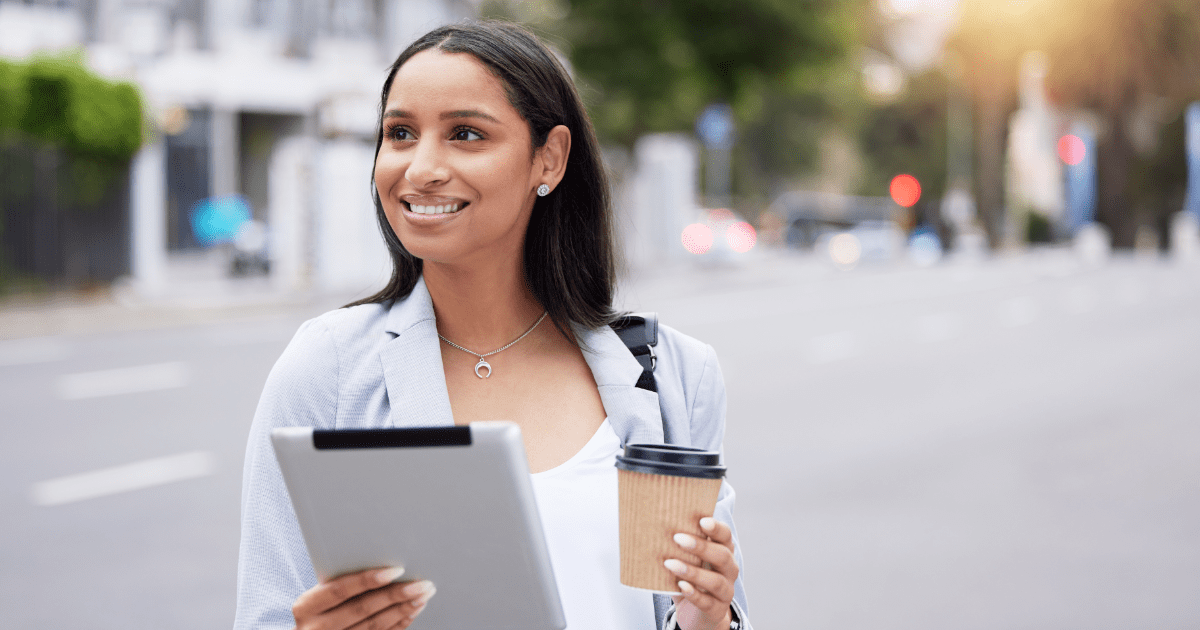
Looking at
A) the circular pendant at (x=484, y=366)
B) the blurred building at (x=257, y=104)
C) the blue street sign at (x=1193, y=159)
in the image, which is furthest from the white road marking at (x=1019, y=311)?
the blue street sign at (x=1193, y=159)

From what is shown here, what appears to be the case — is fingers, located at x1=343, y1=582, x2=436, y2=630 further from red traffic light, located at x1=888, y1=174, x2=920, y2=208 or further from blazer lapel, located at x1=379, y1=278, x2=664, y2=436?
red traffic light, located at x1=888, y1=174, x2=920, y2=208

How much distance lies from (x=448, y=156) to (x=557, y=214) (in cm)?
36

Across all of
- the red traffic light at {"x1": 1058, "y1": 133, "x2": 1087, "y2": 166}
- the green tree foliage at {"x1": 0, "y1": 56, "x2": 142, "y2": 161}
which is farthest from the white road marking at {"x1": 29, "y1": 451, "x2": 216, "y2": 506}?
the red traffic light at {"x1": 1058, "y1": 133, "x2": 1087, "y2": 166}

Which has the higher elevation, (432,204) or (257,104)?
(257,104)

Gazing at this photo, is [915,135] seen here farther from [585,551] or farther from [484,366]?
[585,551]

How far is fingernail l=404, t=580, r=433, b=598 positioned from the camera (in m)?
1.48

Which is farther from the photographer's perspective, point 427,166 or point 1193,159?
point 1193,159

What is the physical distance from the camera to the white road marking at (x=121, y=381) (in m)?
10.4

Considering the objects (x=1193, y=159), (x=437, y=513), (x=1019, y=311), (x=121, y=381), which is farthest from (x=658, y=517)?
(x=1193, y=159)

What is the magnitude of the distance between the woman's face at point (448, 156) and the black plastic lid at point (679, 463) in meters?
0.47

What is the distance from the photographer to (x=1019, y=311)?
62.4 feet

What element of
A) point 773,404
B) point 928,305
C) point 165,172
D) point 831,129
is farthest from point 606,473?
point 831,129

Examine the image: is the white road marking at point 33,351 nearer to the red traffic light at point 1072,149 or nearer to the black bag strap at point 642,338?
the black bag strap at point 642,338

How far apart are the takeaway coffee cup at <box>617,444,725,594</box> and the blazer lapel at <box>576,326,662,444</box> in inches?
12.3
